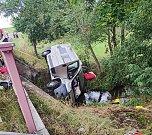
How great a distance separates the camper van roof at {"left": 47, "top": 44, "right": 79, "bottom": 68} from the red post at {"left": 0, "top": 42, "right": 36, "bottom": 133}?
503 cm

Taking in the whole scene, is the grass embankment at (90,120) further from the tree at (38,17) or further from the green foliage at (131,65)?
the tree at (38,17)

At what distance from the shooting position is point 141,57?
6836 mm

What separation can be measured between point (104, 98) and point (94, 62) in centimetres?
196

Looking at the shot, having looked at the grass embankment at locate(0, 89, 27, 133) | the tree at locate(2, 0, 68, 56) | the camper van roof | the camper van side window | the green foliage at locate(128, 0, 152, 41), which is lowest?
the camper van side window

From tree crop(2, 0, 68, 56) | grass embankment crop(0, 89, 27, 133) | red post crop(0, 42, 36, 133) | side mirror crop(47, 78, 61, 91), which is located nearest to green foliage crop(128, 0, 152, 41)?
side mirror crop(47, 78, 61, 91)

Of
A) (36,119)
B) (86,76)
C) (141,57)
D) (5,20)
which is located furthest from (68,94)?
(5,20)

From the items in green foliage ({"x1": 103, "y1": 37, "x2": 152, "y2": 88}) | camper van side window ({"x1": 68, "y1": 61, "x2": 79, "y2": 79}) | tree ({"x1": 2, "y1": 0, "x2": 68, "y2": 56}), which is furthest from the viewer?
tree ({"x1": 2, "y1": 0, "x2": 68, "y2": 56})

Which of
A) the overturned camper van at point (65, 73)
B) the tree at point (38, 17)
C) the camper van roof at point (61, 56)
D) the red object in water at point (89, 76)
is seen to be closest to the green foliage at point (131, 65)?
the red object in water at point (89, 76)

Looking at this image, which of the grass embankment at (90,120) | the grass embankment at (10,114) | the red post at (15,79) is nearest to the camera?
the red post at (15,79)

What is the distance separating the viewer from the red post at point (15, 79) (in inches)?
100

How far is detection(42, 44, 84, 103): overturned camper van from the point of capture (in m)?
7.38

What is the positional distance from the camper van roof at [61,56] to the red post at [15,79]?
5029mm

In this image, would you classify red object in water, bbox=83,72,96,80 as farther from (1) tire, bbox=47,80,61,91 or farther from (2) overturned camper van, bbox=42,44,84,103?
(1) tire, bbox=47,80,61,91

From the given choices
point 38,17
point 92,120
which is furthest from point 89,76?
point 92,120
